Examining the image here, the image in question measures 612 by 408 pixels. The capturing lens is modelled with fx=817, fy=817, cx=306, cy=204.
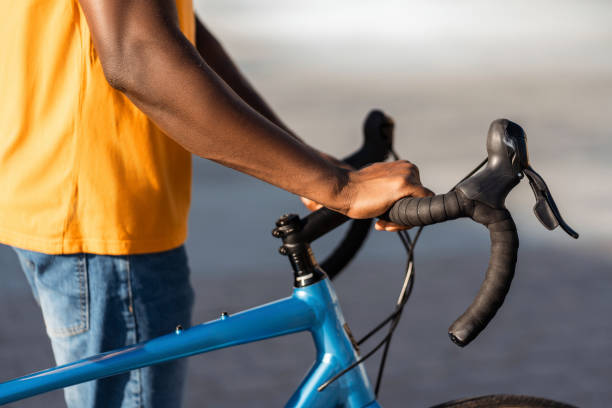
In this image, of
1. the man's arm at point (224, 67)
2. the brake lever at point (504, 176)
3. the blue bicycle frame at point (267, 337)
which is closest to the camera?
the brake lever at point (504, 176)

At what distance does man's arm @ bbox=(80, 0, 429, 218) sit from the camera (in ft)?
3.80

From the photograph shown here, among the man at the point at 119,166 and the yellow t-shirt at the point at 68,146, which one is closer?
the man at the point at 119,166

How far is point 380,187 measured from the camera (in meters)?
1.22

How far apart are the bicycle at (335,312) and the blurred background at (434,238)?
2173 millimetres

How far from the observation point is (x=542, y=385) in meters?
3.61

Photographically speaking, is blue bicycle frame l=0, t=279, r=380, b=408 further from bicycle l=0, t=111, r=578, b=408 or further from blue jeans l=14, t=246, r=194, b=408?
blue jeans l=14, t=246, r=194, b=408

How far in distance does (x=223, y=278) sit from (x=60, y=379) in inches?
145

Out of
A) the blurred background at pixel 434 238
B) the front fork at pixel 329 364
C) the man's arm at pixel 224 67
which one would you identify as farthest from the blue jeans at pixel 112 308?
the blurred background at pixel 434 238

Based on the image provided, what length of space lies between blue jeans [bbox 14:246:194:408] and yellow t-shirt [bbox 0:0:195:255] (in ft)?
0.12

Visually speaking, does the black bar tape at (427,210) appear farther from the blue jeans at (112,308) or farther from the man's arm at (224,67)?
the man's arm at (224,67)

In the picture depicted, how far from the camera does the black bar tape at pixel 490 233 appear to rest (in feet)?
3.76

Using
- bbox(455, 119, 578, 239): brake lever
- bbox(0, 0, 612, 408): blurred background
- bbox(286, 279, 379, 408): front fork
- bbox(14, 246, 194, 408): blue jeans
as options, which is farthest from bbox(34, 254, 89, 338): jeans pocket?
bbox(0, 0, 612, 408): blurred background

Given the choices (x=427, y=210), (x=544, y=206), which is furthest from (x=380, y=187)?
(x=544, y=206)

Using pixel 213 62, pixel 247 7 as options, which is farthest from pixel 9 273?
pixel 247 7
